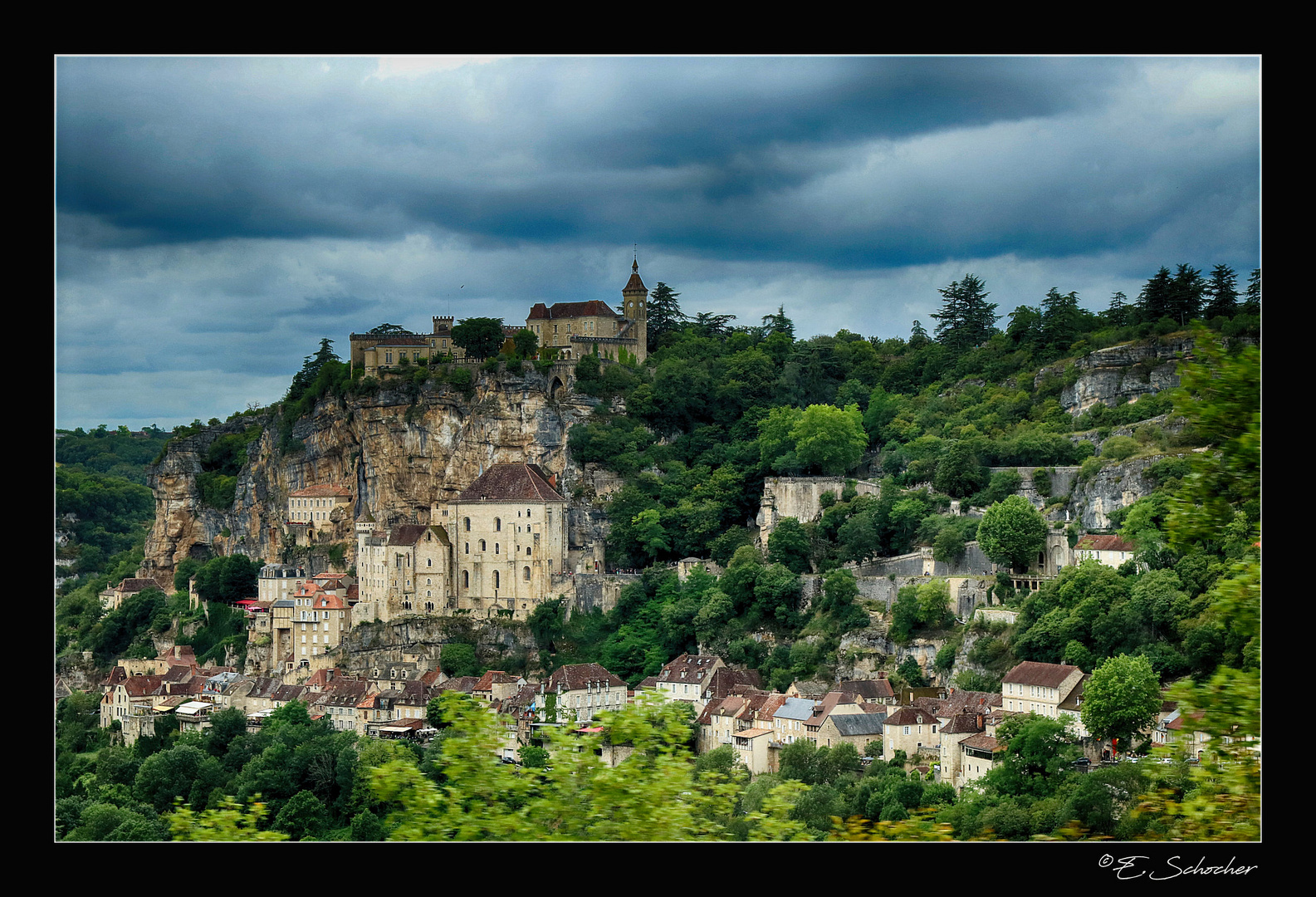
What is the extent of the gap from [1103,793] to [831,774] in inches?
297

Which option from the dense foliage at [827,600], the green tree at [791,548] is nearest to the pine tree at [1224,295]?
the dense foliage at [827,600]

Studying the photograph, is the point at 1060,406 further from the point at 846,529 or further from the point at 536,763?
the point at 536,763

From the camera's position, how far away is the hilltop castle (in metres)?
57.0

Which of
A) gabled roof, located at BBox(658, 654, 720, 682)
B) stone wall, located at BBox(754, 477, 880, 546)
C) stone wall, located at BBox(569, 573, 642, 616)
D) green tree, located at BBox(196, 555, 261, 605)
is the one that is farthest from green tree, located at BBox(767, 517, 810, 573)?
green tree, located at BBox(196, 555, 261, 605)

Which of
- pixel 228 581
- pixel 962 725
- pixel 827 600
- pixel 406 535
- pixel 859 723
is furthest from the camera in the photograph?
pixel 228 581

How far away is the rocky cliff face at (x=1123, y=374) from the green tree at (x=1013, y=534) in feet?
34.1

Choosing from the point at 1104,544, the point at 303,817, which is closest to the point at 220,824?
the point at 303,817

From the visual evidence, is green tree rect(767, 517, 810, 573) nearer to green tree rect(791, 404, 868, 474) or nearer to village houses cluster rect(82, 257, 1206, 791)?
green tree rect(791, 404, 868, 474)

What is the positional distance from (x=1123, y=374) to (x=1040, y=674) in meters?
17.4

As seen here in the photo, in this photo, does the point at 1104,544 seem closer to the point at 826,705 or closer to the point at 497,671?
the point at 826,705

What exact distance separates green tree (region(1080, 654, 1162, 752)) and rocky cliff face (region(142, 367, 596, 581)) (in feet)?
76.1

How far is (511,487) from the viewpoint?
49.3m

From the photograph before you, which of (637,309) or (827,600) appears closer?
(827,600)
